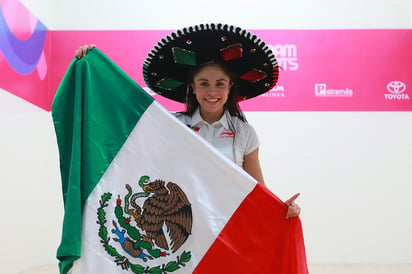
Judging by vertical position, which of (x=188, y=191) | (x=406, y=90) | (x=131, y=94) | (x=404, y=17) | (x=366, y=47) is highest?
(x=404, y=17)

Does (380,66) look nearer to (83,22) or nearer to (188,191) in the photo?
(83,22)

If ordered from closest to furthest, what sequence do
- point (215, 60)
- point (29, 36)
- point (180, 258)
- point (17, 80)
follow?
point (180, 258), point (215, 60), point (17, 80), point (29, 36)

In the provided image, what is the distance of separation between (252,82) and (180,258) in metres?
0.90

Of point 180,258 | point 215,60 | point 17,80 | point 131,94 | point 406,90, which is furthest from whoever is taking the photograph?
point 406,90

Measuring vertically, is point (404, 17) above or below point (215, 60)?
above

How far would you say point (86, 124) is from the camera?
1.69m

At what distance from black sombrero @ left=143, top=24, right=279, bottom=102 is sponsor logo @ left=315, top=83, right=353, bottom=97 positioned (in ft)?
9.10

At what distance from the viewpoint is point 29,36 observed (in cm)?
432

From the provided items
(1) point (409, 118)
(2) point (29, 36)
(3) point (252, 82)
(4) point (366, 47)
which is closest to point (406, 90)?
(1) point (409, 118)

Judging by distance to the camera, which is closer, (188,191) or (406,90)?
(188,191)

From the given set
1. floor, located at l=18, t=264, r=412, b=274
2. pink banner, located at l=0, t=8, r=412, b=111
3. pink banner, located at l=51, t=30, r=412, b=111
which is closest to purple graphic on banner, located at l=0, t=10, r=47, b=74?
pink banner, located at l=0, t=8, r=412, b=111

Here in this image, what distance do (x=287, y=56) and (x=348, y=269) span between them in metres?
2.21

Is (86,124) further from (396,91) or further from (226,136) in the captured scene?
(396,91)

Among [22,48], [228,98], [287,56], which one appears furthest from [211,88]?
[287,56]
